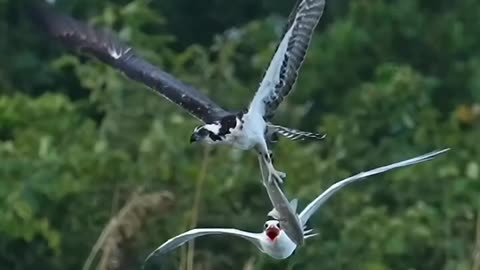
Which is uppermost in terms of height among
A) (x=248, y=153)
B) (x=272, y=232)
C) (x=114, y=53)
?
(x=248, y=153)

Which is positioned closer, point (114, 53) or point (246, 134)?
point (246, 134)

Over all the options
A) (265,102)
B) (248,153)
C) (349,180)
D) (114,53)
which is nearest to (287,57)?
(265,102)

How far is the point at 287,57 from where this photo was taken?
578 centimetres

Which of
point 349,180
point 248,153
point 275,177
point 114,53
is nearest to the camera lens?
point 349,180

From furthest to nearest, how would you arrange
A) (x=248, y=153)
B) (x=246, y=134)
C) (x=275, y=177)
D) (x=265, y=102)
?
(x=248, y=153)
(x=265, y=102)
(x=246, y=134)
(x=275, y=177)

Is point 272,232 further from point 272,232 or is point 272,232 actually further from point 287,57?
point 287,57

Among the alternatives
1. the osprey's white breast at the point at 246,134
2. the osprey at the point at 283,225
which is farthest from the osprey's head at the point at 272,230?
the osprey's white breast at the point at 246,134

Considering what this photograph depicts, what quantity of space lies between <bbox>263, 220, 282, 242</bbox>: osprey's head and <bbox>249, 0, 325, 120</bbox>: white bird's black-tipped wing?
49 centimetres

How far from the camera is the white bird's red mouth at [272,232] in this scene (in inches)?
204

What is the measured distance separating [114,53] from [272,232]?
195 centimetres

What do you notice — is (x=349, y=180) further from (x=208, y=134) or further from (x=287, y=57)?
(x=287, y=57)

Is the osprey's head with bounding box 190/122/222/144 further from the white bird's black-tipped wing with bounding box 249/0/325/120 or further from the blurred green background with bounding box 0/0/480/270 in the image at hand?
the blurred green background with bounding box 0/0/480/270

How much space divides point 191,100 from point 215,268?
Result: 3.50 m

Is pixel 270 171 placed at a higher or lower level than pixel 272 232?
higher
